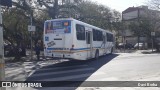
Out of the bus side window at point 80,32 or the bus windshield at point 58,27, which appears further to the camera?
the bus side window at point 80,32

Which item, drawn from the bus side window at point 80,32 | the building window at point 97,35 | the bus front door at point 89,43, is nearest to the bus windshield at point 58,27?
the bus side window at point 80,32

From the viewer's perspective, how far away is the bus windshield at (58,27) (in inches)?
623

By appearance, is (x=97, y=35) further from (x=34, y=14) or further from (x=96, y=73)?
(x=34, y=14)

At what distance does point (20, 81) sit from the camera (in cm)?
1055

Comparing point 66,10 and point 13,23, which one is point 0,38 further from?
point 66,10

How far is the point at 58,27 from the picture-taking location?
16.1m

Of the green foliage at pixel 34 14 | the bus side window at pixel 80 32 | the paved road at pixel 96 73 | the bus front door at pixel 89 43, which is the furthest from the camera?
the green foliage at pixel 34 14

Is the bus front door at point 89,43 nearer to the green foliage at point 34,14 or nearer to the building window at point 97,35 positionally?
the building window at point 97,35

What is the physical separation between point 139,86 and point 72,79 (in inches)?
128

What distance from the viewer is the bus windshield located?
1582 cm

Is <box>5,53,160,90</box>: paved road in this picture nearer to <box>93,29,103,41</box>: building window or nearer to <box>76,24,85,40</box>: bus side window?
<box>76,24,85,40</box>: bus side window

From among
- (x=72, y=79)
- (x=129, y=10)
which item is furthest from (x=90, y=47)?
(x=129, y=10)

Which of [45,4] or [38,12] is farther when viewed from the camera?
[38,12]

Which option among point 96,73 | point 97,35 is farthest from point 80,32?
point 97,35
